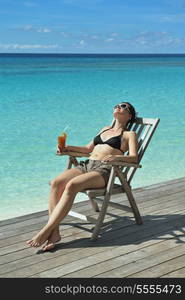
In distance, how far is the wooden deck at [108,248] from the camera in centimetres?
331

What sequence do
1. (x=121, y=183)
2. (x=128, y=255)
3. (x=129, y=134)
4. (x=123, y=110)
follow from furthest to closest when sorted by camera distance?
(x=123, y=110) < (x=129, y=134) < (x=121, y=183) < (x=128, y=255)

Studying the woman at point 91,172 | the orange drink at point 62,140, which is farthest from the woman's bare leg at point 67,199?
the orange drink at point 62,140

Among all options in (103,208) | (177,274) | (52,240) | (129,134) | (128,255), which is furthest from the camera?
(129,134)

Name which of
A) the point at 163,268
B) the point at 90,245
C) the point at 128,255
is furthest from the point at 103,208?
the point at 163,268

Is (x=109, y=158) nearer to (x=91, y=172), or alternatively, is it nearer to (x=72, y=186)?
(x=91, y=172)

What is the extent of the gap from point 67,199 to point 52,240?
303mm

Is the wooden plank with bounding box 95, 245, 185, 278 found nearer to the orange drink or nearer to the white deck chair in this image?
the white deck chair

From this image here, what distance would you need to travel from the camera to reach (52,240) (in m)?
3.68

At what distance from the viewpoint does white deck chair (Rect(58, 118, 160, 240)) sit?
3.86 meters

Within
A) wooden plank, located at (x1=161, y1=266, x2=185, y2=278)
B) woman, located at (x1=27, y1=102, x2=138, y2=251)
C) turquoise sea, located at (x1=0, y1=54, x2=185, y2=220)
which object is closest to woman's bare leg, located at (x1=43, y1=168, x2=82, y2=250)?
woman, located at (x1=27, y1=102, x2=138, y2=251)

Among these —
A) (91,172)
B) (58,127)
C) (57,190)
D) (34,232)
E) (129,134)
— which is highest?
(129,134)

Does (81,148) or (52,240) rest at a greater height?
(81,148)

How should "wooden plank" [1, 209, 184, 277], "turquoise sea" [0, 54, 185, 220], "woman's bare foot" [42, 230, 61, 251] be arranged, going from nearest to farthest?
"wooden plank" [1, 209, 184, 277], "woman's bare foot" [42, 230, 61, 251], "turquoise sea" [0, 54, 185, 220]

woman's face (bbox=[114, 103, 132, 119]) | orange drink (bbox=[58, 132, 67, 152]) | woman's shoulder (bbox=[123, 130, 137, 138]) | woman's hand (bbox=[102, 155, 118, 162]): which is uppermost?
woman's face (bbox=[114, 103, 132, 119])
